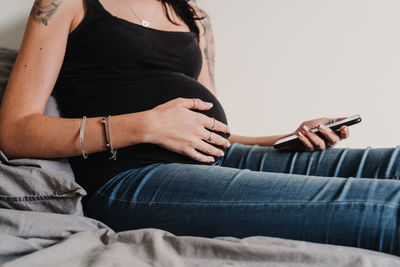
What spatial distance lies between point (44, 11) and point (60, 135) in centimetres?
30

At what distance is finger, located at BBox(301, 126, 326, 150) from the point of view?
0.88 meters

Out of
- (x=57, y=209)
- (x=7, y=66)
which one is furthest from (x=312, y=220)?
(x=7, y=66)

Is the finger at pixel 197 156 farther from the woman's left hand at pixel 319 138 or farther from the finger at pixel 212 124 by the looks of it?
the woman's left hand at pixel 319 138

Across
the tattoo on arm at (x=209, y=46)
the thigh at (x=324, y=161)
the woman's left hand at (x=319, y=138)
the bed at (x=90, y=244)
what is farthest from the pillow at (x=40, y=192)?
the tattoo on arm at (x=209, y=46)

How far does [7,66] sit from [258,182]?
0.75 m

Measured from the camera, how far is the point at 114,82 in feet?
2.66

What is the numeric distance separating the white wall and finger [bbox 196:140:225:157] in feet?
2.17

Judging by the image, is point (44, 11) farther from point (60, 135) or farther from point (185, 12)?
point (185, 12)

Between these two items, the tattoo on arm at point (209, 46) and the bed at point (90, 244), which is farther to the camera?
the tattoo on arm at point (209, 46)

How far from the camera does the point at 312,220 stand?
548 millimetres

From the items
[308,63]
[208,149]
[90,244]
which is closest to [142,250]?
[90,244]

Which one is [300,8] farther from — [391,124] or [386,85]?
[391,124]

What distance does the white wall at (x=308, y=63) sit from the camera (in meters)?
1.28

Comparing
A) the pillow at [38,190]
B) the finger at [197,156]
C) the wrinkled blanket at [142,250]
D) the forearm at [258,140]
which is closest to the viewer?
the wrinkled blanket at [142,250]
